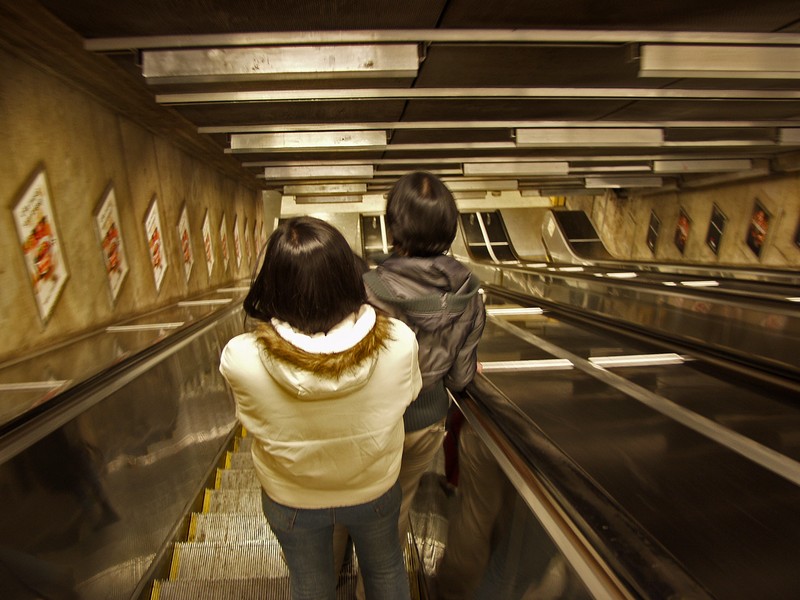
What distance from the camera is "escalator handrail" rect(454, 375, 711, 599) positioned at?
2.12ft

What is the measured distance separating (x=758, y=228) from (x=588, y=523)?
24.4 ft

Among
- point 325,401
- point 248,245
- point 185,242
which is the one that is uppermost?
point 185,242

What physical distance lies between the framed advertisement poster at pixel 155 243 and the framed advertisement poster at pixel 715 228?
8315 mm

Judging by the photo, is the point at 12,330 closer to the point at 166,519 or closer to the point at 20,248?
the point at 20,248

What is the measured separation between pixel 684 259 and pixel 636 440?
786cm

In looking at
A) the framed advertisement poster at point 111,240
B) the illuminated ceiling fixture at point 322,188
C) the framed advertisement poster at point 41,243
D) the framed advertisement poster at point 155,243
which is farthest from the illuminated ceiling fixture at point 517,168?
the framed advertisement poster at point 41,243

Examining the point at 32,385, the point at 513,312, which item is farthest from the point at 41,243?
the point at 513,312

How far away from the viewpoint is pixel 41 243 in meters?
2.42

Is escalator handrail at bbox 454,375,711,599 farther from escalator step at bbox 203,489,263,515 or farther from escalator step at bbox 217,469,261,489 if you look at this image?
escalator step at bbox 217,469,261,489

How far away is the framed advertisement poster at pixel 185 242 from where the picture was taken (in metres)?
4.49

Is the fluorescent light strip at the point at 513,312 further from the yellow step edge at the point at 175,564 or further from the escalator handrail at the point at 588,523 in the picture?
the yellow step edge at the point at 175,564

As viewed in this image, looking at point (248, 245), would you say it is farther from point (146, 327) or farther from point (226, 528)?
point (226, 528)

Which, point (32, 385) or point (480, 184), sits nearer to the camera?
point (32, 385)

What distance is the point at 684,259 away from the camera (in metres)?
7.59
